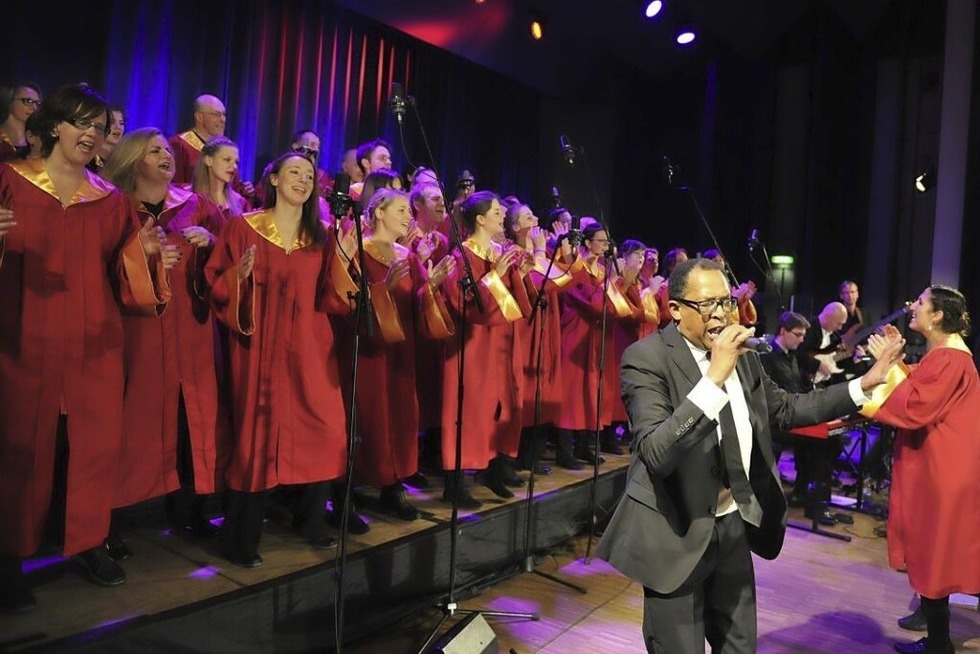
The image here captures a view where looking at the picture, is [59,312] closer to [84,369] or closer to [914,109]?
[84,369]

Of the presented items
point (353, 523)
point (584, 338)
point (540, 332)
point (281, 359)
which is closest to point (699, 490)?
point (281, 359)

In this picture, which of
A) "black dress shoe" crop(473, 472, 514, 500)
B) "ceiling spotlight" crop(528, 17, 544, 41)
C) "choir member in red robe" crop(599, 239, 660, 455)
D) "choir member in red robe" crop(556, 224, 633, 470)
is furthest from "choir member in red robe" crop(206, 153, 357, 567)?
"ceiling spotlight" crop(528, 17, 544, 41)

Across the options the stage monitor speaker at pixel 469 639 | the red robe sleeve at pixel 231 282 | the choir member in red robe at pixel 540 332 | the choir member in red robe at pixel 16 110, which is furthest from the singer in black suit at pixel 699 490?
the choir member in red robe at pixel 16 110

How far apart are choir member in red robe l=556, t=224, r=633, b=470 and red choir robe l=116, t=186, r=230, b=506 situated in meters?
2.95

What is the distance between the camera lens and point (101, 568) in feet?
10.4

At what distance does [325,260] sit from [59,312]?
3.83 feet

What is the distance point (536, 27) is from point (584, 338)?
516cm

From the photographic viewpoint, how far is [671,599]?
94.5 inches

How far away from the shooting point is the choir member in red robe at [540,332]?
5.45 metres

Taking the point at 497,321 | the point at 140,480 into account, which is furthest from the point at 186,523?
the point at 497,321

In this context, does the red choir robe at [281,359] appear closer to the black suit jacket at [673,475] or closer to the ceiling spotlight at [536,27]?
the black suit jacket at [673,475]

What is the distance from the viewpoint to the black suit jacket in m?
2.33

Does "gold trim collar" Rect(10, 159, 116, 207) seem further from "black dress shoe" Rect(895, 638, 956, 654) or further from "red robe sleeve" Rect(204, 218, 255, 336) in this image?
"black dress shoe" Rect(895, 638, 956, 654)

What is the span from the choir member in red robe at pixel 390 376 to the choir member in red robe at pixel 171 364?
78cm
